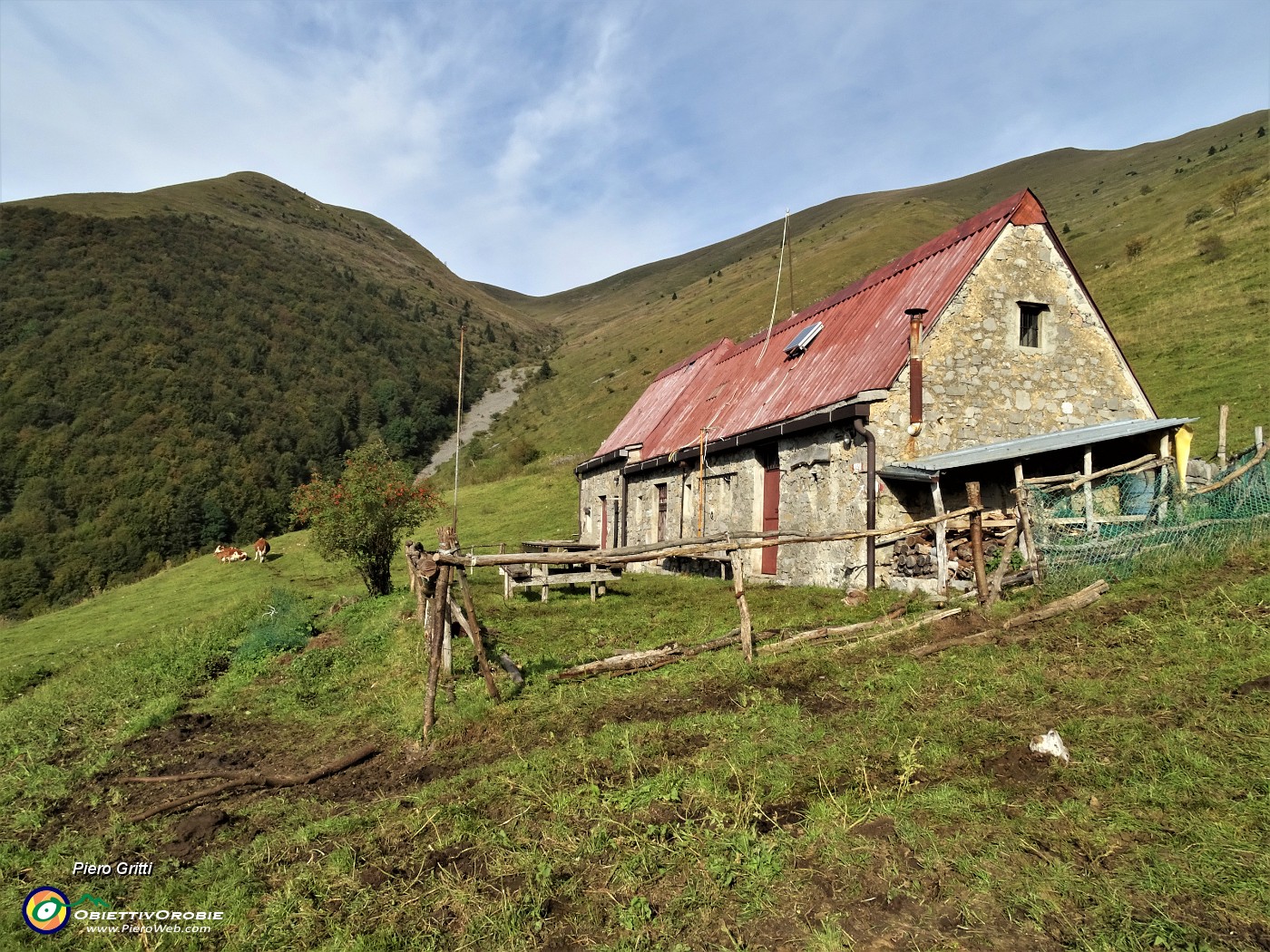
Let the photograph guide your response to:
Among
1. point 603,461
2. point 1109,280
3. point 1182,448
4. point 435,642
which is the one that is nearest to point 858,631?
point 435,642

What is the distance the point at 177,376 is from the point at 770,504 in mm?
71221

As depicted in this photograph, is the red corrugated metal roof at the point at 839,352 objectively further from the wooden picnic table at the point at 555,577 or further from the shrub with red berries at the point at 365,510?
the shrub with red berries at the point at 365,510

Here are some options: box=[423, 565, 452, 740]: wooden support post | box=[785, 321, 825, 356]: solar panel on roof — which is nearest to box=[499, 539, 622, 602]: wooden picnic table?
box=[785, 321, 825, 356]: solar panel on roof

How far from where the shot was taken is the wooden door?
1695 centimetres

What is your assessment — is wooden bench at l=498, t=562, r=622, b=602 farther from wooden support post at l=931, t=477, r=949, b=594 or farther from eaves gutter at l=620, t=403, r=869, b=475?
wooden support post at l=931, t=477, r=949, b=594

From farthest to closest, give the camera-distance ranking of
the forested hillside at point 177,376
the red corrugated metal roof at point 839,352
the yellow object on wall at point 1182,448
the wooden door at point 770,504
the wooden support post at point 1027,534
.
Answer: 1. the forested hillside at point 177,376
2. the wooden door at point 770,504
3. the red corrugated metal roof at point 839,352
4. the yellow object on wall at point 1182,448
5. the wooden support post at point 1027,534

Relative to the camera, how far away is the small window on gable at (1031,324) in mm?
15133

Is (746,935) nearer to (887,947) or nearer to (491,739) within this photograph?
(887,947)

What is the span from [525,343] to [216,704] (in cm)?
13182

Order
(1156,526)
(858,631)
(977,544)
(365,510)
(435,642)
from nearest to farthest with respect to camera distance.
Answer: (435,642)
(977,544)
(858,631)
(1156,526)
(365,510)

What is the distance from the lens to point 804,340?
1886cm

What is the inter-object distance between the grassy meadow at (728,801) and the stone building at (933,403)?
4.20 metres

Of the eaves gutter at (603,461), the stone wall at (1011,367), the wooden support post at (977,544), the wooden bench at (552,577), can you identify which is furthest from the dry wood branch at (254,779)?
the eaves gutter at (603,461)

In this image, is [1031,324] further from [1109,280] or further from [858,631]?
[1109,280]
